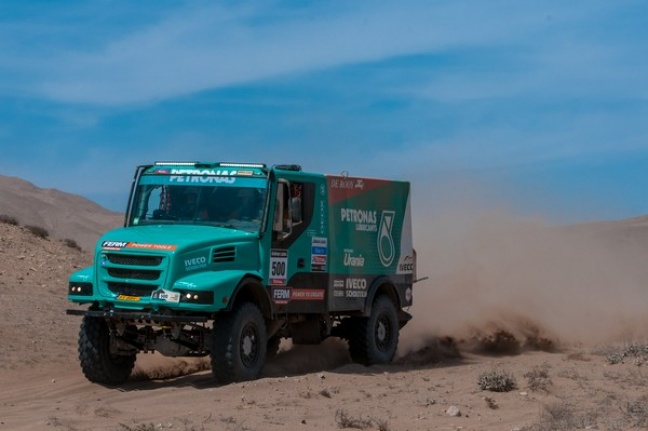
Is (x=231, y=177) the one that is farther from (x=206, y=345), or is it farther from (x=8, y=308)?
(x=8, y=308)

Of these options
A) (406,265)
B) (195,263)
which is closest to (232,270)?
(195,263)

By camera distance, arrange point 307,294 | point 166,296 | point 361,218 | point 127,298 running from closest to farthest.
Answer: point 166,296, point 127,298, point 307,294, point 361,218

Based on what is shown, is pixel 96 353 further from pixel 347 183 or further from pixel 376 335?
pixel 376 335

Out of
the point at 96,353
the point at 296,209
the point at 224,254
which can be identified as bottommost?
the point at 96,353

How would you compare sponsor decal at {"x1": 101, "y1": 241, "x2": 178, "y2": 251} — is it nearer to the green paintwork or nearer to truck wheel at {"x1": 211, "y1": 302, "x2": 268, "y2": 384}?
the green paintwork

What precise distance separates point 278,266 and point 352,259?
7.20ft

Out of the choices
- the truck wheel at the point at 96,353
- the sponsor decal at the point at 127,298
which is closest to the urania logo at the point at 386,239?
the truck wheel at the point at 96,353

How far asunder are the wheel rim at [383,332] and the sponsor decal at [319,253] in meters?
2.03

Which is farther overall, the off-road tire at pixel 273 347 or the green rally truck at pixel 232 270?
the off-road tire at pixel 273 347

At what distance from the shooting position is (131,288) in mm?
14852

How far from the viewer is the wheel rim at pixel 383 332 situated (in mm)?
18688

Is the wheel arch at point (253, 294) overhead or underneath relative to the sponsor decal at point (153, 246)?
underneath

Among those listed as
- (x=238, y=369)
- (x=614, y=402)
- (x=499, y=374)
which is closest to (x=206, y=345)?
(x=238, y=369)

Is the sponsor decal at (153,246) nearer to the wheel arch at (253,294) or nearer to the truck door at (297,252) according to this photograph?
the wheel arch at (253,294)
